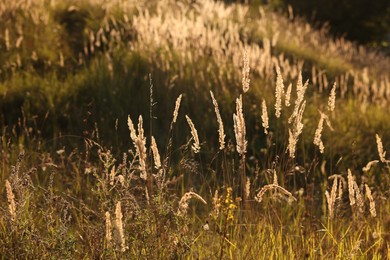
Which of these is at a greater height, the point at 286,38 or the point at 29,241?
the point at 29,241

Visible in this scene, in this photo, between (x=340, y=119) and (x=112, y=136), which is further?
(x=340, y=119)

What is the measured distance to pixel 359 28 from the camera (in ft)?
54.3

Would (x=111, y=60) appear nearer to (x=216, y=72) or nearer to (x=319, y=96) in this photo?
(x=216, y=72)

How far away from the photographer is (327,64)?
31.4 ft

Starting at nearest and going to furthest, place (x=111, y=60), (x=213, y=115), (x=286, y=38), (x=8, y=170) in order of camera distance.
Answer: (x=8, y=170), (x=213, y=115), (x=111, y=60), (x=286, y=38)

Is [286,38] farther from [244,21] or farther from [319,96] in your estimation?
[319,96]

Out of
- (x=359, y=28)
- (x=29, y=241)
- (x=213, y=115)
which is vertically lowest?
(x=359, y=28)

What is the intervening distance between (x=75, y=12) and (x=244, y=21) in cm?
321

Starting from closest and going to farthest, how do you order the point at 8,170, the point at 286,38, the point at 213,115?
the point at 8,170 → the point at 213,115 → the point at 286,38

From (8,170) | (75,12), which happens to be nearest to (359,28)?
(75,12)

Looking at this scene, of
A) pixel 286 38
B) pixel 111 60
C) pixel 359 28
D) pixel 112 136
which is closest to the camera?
pixel 112 136

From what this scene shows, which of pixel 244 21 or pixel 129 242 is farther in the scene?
pixel 244 21

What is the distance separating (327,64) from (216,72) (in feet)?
9.12

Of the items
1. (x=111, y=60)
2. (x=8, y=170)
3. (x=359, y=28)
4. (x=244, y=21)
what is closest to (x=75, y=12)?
(x=111, y=60)
